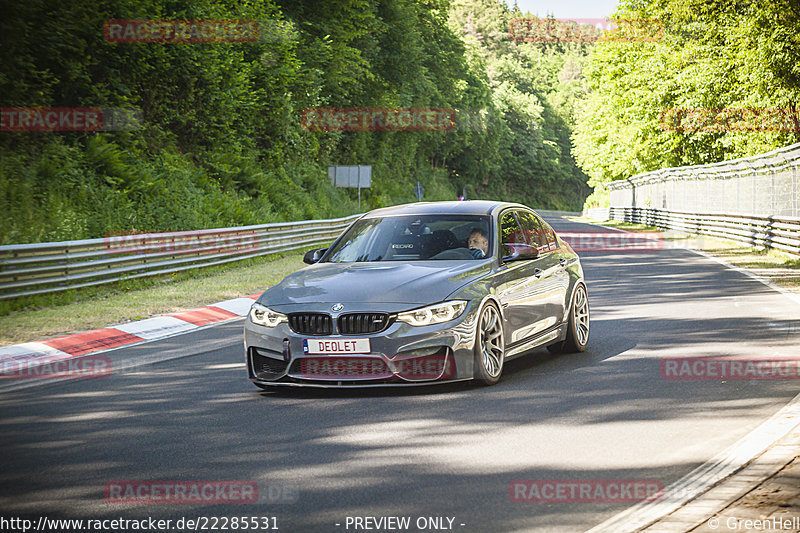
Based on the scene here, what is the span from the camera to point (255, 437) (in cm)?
671

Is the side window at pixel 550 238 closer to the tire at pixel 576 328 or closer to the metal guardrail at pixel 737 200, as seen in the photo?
the tire at pixel 576 328

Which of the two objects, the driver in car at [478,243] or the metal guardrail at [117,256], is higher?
the driver in car at [478,243]

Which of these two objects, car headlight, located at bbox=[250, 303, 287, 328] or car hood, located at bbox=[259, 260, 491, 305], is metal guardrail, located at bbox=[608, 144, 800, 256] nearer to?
car hood, located at bbox=[259, 260, 491, 305]

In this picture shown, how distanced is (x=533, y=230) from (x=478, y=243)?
47.8 inches

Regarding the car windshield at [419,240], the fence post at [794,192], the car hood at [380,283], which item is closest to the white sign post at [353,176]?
the fence post at [794,192]

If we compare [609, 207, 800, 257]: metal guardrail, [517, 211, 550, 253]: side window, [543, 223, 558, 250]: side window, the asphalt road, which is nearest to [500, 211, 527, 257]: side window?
[517, 211, 550, 253]: side window

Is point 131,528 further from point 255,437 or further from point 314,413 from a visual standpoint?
point 314,413

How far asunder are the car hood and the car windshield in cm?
27

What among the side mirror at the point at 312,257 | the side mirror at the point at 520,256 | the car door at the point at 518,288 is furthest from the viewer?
the side mirror at the point at 312,257

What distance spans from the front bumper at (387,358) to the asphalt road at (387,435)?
0.58 feet

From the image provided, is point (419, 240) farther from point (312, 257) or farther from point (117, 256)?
point (117, 256)

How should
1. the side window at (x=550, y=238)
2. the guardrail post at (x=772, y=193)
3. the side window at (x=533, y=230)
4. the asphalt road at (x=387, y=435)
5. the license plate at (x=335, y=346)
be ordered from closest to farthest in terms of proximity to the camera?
the asphalt road at (x=387, y=435) → the license plate at (x=335, y=346) → the side window at (x=533, y=230) → the side window at (x=550, y=238) → the guardrail post at (x=772, y=193)

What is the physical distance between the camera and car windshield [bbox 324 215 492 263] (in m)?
9.09

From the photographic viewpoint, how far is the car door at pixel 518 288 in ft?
28.7
